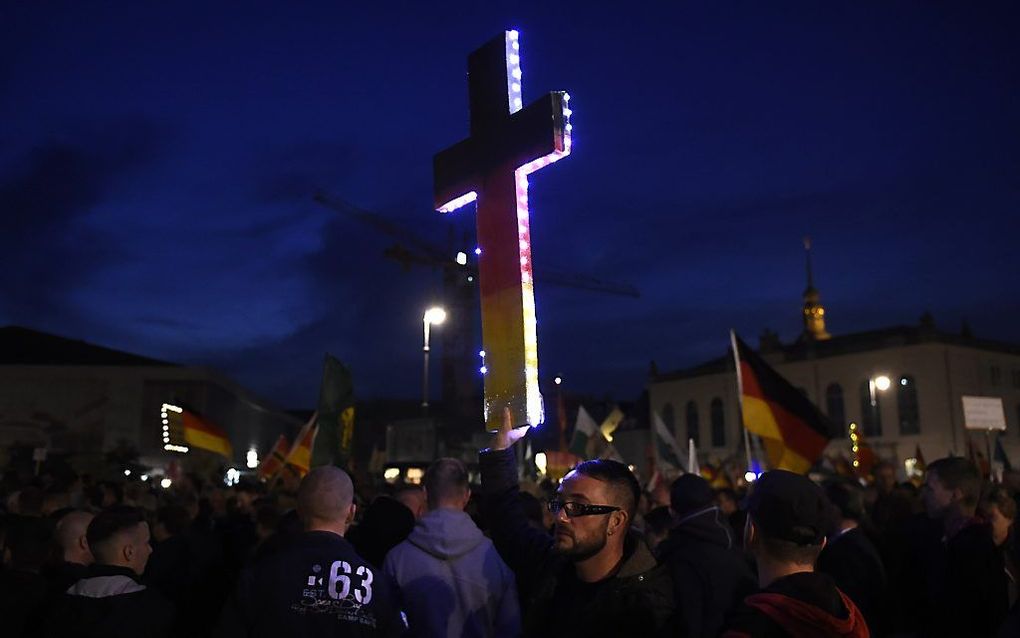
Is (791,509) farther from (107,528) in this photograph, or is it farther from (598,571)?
(107,528)

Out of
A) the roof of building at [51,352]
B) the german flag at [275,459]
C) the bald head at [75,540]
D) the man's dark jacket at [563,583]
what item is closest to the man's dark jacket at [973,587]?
the man's dark jacket at [563,583]

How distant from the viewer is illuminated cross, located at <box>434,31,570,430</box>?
15.7 feet

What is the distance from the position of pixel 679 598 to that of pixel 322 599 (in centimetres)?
166

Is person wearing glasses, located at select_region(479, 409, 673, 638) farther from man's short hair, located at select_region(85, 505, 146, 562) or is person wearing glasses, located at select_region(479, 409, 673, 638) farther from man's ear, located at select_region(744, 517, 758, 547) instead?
man's short hair, located at select_region(85, 505, 146, 562)

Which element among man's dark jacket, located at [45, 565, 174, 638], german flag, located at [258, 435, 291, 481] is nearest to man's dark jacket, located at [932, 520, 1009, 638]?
man's dark jacket, located at [45, 565, 174, 638]

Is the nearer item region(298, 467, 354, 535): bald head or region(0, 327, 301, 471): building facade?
region(298, 467, 354, 535): bald head

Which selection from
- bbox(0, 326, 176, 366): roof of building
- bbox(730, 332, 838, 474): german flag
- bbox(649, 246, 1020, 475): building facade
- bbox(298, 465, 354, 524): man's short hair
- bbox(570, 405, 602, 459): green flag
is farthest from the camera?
bbox(0, 326, 176, 366): roof of building

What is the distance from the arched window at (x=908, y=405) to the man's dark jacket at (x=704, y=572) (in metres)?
53.3

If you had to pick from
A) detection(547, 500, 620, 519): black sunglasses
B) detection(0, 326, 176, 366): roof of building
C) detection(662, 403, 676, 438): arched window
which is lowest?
detection(547, 500, 620, 519): black sunglasses

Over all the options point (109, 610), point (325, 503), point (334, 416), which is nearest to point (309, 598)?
point (325, 503)

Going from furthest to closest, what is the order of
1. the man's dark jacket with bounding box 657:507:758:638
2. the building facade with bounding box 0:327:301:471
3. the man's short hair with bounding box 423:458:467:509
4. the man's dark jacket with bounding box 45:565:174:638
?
1. the building facade with bounding box 0:327:301:471
2. the man's short hair with bounding box 423:458:467:509
3. the man's dark jacket with bounding box 45:565:174:638
4. the man's dark jacket with bounding box 657:507:758:638

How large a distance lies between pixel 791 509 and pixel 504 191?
9.27 ft

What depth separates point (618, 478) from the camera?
3.57m

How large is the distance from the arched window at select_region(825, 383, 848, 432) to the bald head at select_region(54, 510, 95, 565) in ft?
186
